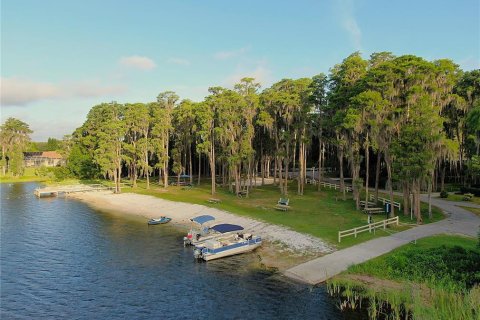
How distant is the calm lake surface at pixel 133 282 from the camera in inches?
884

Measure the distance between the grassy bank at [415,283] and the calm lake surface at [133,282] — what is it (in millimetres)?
2220

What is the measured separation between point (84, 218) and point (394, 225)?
41458mm

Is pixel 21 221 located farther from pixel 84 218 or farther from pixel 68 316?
pixel 68 316

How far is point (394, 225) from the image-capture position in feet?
127

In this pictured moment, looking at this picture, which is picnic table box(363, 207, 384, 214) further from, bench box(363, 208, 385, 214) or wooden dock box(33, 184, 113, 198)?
wooden dock box(33, 184, 113, 198)

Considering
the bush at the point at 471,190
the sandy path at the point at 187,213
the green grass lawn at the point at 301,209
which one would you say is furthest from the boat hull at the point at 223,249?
the bush at the point at 471,190

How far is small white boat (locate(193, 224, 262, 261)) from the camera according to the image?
32406mm

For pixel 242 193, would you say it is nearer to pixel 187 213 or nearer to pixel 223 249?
pixel 187 213

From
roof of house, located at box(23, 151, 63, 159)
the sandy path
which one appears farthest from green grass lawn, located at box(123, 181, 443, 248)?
roof of house, located at box(23, 151, 63, 159)

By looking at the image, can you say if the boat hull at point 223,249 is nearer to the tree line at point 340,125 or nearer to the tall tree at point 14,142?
the tree line at point 340,125

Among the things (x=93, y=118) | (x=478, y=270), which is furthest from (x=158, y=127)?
(x=478, y=270)

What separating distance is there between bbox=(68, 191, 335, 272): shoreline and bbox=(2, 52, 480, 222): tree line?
31.9 feet

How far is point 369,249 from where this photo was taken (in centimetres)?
3062

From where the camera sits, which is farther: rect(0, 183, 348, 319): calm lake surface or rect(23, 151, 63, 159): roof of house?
rect(23, 151, 63, 159): roof of house
